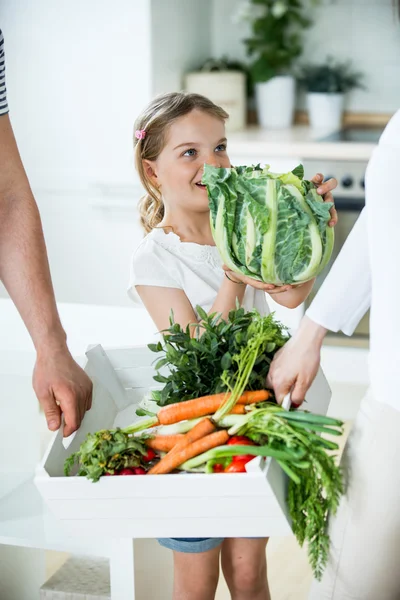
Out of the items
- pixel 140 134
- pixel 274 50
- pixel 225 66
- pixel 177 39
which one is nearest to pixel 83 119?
pixel 177 39

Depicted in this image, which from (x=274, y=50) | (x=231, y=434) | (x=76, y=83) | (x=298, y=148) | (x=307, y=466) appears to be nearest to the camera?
(x=307, y=466)

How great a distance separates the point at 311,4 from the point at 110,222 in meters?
1.62

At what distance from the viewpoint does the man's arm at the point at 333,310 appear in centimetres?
132

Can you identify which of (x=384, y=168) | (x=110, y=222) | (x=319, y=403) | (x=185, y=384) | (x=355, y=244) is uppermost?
(x=384, y=168)

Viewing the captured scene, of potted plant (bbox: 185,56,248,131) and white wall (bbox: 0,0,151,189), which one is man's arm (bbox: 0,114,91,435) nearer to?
white wall (bbox: 0,0,151,189)

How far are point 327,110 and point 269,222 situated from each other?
2.97 m

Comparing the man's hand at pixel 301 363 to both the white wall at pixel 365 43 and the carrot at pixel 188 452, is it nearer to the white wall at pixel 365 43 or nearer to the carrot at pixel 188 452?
the carrot at pixel 188 452

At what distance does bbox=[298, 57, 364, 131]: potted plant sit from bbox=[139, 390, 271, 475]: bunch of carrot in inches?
124

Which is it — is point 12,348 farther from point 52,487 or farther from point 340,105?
point 340,105

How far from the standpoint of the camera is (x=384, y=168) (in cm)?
123

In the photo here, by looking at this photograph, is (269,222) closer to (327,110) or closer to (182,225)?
(182,225)

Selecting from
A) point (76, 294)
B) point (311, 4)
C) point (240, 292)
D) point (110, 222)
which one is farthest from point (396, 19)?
point (240, 292)

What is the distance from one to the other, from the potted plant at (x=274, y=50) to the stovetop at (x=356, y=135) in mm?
347

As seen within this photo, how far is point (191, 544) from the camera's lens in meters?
1.53
